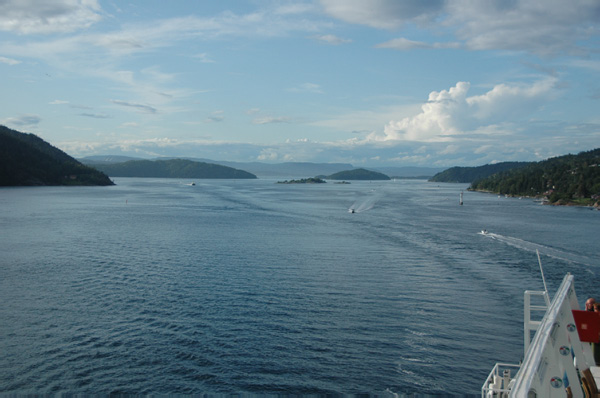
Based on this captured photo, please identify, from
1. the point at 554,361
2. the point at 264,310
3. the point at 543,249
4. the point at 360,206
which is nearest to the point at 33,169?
the point at 360,206

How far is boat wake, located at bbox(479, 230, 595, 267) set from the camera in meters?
35.5

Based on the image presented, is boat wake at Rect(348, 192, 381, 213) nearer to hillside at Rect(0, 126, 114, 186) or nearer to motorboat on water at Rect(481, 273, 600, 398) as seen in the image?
motorboat on water at Rect(481, 273, 600, 398)

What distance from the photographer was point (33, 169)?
15362 cm

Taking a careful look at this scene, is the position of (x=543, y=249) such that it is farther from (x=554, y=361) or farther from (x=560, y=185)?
(x=560, y=185)

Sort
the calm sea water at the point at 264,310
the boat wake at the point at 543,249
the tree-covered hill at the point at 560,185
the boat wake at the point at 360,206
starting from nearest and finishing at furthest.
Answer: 1. the calm sea water at the point at 264,310
2. the boat wake at the point at 543,249
3. the boat wake at the point at 360,206
4. the tree-covered hill at the point at 560,185

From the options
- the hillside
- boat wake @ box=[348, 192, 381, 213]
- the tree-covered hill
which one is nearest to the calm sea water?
boat wake @ box=[348, 192, 381, 213]

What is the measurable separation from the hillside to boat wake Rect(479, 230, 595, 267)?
149m

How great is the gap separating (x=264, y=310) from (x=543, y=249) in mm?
30090

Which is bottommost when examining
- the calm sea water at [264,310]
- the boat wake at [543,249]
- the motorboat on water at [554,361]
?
the calm sea water at [264,310]

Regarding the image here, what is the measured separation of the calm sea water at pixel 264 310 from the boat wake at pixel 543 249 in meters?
0.36

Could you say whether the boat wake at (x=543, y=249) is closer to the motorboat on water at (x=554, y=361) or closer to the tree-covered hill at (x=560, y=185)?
the motorboat on water at (x=554, y=361)

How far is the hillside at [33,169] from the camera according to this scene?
146 m

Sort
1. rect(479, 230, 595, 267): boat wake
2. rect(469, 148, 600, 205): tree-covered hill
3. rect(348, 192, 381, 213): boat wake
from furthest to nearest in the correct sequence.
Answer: rect(469, 148, 600, 205): tree-covered hill, rect(348, 192, 381, 213): boat wake, rect(479, 230, 595, 267): boat wake

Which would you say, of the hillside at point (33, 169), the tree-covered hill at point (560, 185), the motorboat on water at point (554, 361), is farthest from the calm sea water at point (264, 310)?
the hillside at point (33, 169)
